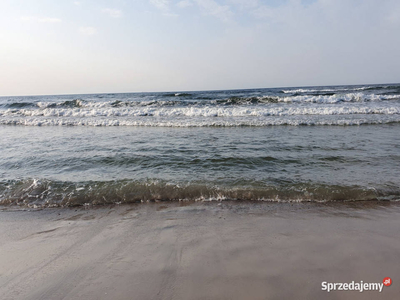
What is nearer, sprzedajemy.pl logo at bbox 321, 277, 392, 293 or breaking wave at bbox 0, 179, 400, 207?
sprzedajemy.pl logo at bbox 321, 277, 392, 293

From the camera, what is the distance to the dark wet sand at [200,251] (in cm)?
201

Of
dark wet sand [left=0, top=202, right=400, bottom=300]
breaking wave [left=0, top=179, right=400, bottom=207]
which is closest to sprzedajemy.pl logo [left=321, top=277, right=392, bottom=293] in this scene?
dark wet sand [left=0, top=202, right=400, bottom=300]

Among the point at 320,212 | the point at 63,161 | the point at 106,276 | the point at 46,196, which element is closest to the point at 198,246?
the point at 106,276

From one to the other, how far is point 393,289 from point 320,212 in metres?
1.47

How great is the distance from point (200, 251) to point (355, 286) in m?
1.46

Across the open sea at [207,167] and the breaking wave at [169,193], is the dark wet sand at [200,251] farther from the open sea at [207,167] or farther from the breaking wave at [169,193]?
the open sea at [207,167]

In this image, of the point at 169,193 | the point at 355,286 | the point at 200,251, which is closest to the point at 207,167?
the point at 169,193

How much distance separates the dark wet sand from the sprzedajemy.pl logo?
0.04 m

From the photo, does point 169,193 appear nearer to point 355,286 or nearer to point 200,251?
point 200,251

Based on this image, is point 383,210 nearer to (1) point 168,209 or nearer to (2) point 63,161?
(1) point 168,209

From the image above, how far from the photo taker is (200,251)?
2.51 meters

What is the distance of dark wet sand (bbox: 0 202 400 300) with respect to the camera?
6.58 ft

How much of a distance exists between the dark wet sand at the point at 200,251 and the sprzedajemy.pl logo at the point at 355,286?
41 millimetres

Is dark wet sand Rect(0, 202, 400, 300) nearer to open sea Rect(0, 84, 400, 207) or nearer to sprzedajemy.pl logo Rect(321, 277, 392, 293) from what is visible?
sprzedajemy.pl logo Rect(321, 277, 392, 293)
